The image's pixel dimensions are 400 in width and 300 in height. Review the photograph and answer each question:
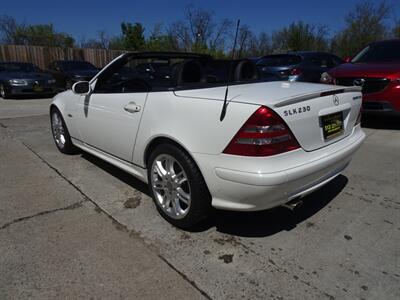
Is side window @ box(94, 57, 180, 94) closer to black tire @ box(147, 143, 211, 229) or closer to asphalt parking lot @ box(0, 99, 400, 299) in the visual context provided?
black tire @ box(147, 143, 211, 229)

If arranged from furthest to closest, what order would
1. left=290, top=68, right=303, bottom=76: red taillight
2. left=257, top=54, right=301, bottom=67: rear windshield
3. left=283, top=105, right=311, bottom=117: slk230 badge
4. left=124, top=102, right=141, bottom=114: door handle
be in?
left=257, top=54, right=301, bottom=67: rear windshield < left=290, top=68, right=303, bottom=76: red taillight < left=124, top=102, right=141, bottom=114: door handle < left=283, top=105, right=311, bottom=117: slk230 badge

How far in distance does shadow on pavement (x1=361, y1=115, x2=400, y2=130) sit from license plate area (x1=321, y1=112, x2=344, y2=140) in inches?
170

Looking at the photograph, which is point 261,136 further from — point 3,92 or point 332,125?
point 3,92

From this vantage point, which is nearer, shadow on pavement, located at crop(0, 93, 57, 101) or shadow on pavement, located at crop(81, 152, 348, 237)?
shadow on pavement, located at crop(81, 152, 348, 237)

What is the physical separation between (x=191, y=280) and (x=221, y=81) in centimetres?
179

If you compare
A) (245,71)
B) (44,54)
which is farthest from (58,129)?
(44,54)

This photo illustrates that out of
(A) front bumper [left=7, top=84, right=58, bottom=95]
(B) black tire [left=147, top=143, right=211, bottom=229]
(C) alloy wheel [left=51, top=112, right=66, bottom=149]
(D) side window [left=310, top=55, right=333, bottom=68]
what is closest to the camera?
(B) black tire [left=147, top=143, right=211, bottom=229]

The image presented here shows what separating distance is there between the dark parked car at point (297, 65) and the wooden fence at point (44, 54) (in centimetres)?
1609

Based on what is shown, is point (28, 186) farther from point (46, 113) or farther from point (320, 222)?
point (46, 113)

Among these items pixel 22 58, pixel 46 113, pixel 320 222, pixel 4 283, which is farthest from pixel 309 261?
pixel 22 58

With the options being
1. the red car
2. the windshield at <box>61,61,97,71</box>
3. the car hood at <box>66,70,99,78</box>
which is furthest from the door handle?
the windshield at <box>61,61,97,71</box>

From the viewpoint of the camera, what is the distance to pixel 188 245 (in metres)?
2.53

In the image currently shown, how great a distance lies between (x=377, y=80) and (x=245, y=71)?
3711mm

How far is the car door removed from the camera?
2.98m
